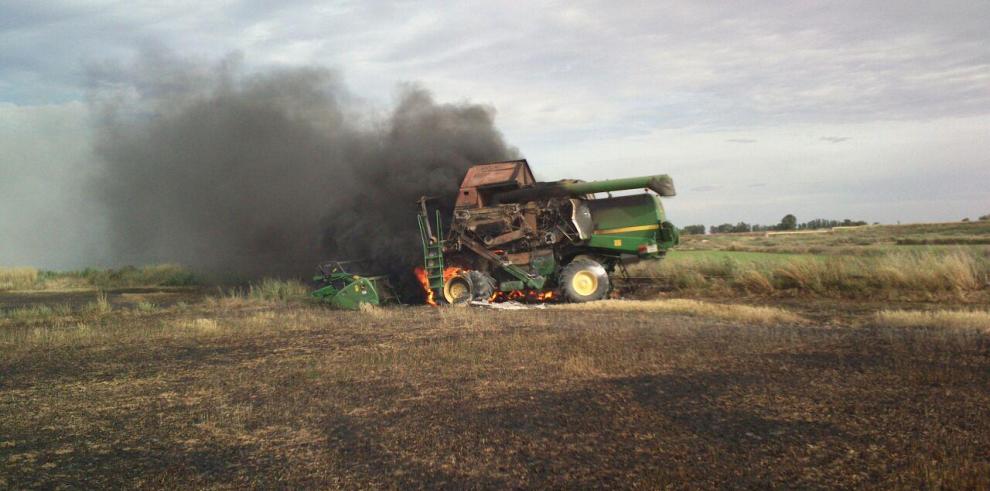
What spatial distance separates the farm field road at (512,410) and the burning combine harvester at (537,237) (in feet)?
20.1

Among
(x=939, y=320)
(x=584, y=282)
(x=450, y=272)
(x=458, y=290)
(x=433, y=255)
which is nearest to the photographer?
(x=939, y=320)

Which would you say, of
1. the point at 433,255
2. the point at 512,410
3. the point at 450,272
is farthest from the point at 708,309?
the point at 512,410

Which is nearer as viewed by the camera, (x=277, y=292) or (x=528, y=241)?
(x=528, y=241)

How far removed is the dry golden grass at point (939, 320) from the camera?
11.7 meters

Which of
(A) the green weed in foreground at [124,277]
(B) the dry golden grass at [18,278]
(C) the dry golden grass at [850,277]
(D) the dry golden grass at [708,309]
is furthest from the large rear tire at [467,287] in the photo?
(B) the dry golden grass at [18,278]

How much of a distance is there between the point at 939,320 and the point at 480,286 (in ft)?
34.6

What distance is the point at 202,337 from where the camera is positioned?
1356 cm

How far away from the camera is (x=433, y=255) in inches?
772

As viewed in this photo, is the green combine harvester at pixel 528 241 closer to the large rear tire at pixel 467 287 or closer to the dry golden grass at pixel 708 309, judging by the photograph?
the large rear tire at pixel 467 287

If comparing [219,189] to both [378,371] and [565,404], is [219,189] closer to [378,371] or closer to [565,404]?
[378,371]

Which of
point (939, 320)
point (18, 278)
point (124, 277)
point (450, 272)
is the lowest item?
point (939, 320)

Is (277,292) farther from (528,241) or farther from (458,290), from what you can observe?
(528,241)

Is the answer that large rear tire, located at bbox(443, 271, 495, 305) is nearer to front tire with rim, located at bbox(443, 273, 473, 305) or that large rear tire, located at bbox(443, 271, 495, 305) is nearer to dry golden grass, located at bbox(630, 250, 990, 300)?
front tire with rim, located at bbox(443, 273, 473, 305)

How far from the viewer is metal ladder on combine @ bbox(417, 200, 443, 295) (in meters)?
19.5
